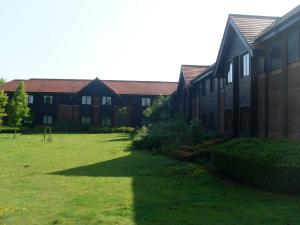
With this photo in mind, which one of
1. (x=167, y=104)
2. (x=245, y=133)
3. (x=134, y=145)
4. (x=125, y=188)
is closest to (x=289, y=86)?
(x=245, y=133)

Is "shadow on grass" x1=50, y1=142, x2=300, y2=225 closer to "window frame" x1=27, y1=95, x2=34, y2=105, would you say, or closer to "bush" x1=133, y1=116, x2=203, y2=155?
"bush" x1=133, y1=116, x2=203, y2=155

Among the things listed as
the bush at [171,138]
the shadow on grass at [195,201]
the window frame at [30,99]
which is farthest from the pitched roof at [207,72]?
the window frame at [30,99]

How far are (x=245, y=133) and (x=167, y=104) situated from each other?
2258cm

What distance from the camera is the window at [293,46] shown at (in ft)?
51.1

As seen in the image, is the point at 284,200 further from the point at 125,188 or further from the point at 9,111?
the point at 9,111

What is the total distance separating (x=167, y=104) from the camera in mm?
43625

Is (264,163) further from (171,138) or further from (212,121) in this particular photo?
(212,121)

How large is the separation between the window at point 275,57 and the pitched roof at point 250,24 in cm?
152

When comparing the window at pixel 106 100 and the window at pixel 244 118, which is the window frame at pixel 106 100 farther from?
the window at pixel 244 118

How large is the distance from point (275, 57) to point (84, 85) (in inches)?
2047

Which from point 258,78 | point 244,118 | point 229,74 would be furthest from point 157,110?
point 258,78

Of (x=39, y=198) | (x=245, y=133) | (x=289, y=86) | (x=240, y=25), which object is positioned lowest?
(x=39, y=198)

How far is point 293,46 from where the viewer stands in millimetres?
15875

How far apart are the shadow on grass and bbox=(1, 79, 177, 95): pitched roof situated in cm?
5025
